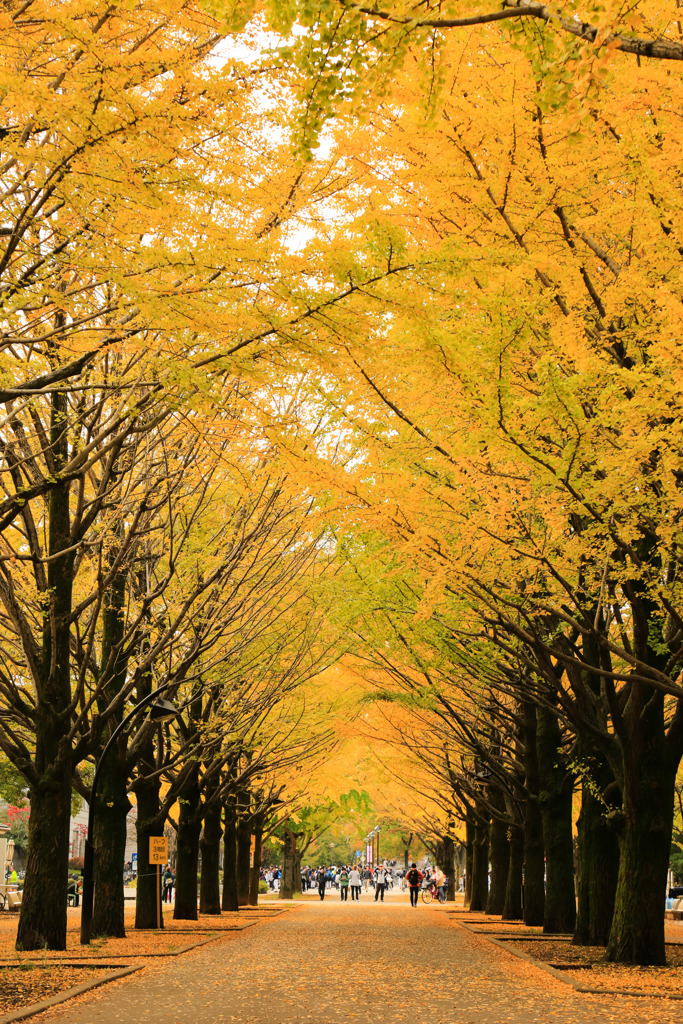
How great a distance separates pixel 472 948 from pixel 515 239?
11.6 meters

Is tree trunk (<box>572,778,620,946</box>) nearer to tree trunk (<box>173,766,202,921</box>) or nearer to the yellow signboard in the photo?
the yellow signboard

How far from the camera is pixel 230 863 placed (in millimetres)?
28766

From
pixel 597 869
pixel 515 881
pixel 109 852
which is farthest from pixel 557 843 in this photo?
pixel 109 852

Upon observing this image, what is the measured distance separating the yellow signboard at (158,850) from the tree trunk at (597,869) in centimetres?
731

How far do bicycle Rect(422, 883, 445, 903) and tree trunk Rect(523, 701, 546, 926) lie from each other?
88.3 ft

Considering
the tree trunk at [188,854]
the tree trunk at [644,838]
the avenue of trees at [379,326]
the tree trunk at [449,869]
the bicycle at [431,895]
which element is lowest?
the bicycle at [431,895]

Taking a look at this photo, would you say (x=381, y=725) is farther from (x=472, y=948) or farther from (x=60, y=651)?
(x=60, y=651)

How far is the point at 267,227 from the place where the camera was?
25.8ft

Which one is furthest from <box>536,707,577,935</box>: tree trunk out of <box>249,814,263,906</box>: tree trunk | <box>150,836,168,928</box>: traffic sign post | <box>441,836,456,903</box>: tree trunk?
<box>441,836,456,903</box>: tree trunk

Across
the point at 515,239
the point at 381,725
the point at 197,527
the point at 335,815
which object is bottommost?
the point at 335,815

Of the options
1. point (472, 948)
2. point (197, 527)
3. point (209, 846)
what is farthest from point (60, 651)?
point (209, 846)

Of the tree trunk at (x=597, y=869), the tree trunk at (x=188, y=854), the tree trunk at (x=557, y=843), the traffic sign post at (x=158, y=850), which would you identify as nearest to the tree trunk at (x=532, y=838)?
the tree trunk at (x=557, y=843)

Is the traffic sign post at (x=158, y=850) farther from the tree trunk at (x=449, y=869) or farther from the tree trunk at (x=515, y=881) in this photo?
the tree trunk at (x=449, y=869)

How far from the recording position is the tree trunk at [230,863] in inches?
1107
